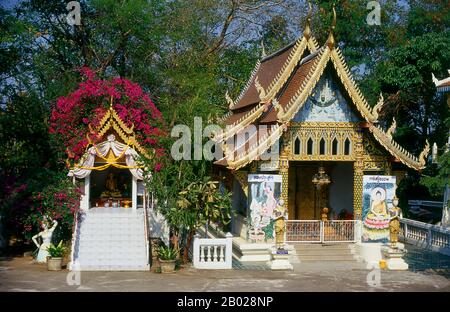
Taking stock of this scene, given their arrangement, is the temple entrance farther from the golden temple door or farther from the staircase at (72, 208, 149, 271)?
the staircase at (72, 208, 149, 271)

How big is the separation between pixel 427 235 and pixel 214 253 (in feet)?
29.0

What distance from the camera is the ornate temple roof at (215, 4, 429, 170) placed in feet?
61.2

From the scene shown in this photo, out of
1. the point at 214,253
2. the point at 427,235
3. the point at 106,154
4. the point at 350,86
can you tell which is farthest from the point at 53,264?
the point at 427,235

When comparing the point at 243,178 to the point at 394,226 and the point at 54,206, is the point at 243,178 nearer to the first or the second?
the point at 394,226

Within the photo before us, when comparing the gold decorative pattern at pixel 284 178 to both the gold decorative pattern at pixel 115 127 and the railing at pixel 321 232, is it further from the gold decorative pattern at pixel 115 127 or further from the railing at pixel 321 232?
the gold decorative pattern at pixel 115 127

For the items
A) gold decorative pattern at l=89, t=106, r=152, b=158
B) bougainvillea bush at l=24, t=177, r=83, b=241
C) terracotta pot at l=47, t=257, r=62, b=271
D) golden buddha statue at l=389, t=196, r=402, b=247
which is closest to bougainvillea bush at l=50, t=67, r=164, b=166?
gold decorative pattern at l=89, t=106, r=152, b=158

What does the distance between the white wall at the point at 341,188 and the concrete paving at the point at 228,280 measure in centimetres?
436

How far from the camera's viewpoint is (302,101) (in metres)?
18.7

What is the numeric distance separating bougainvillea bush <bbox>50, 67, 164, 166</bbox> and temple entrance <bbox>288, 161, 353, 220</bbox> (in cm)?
523

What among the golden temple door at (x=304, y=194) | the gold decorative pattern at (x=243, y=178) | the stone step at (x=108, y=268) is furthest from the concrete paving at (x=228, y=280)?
the golden temple door at (x=304, y=194)

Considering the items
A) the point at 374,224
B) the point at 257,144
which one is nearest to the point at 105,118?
the point at 257,144

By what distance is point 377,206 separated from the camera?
63.9ft

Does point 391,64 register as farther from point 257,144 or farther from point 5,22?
point 5,22

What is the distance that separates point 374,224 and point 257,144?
15.0 ft
